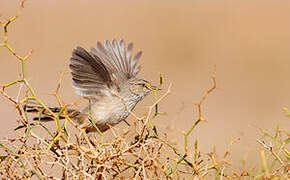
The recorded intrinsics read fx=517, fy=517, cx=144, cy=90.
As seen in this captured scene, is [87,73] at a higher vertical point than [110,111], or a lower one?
higher

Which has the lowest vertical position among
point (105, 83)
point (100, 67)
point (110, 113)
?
point (110, 113)

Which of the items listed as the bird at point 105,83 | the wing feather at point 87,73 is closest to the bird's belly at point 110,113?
the bird at point 105,83

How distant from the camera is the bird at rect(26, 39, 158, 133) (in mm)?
2783

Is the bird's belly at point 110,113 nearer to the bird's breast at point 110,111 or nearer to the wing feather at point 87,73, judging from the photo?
the bird's breast at point 110,111

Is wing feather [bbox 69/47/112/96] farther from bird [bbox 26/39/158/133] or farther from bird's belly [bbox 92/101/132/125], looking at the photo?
bird's belly [bbox 92/101/132/125]

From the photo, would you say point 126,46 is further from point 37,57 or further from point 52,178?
point 37,57

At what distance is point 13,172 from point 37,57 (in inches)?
363

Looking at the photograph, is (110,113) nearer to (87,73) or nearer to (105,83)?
(105,83)

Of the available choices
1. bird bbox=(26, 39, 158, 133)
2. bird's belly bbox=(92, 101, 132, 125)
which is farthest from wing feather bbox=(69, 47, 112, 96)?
bird's belly bbox=(92, 101, 132, 125)

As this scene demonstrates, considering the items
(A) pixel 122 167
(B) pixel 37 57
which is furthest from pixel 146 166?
(B) pixel 37 57

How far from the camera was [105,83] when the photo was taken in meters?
3.18

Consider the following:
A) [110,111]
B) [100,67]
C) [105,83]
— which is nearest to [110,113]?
[110,111]

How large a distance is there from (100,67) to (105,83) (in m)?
0.29

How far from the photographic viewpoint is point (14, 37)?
10.6 metres
